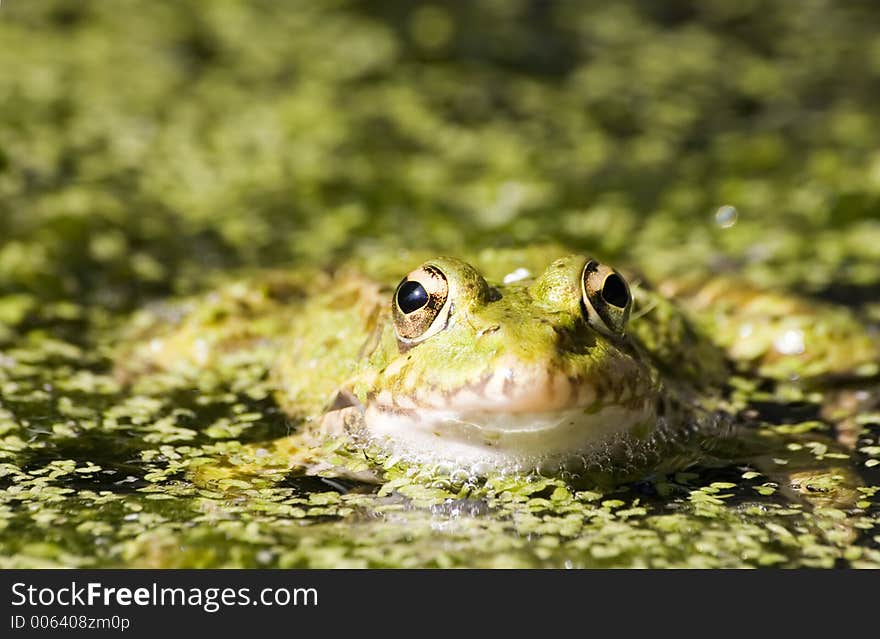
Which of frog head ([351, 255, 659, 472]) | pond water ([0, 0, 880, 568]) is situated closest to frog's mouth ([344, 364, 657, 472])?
frog head ([351, 255, 659, 472])

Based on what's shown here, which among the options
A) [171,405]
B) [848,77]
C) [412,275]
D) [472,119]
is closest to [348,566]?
[412,275]

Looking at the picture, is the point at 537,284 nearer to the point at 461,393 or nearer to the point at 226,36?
the point at 461,393

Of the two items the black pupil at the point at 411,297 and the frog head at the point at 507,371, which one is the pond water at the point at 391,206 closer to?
the frog head at the point at 507,371

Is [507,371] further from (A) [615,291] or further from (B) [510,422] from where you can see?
(A) [615,291]

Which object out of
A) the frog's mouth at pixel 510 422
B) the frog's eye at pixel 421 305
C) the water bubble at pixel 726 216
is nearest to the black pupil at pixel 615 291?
the frog's mouth at pixel 510 422

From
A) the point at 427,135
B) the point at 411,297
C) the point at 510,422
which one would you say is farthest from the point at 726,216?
the point at 510,422
